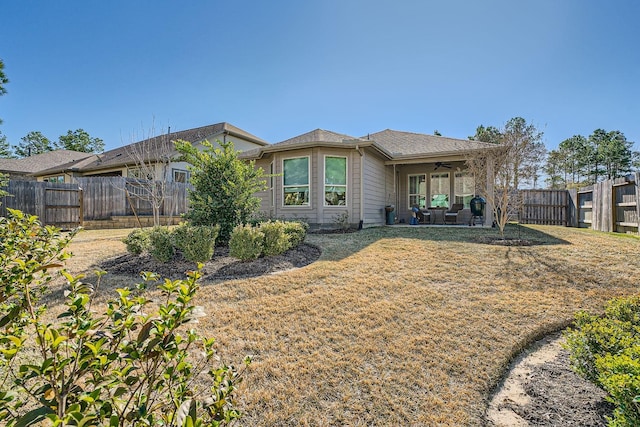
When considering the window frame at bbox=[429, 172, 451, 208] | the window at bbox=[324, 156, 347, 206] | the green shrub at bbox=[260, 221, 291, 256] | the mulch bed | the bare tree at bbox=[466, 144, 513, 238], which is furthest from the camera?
the window frame at bbox=[429, 172, 451, 208]

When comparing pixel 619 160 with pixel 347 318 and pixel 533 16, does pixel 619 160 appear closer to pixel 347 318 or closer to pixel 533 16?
pixel 533 16

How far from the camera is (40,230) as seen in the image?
1944mm

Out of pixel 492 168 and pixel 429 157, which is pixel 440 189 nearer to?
pixel 429 157

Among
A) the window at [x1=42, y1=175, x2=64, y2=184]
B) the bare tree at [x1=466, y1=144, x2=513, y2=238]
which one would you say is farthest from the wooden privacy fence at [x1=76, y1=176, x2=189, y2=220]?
the bare tree at [x1=466, y1=144, x2=513, y2=238]

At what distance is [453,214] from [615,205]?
4821mm

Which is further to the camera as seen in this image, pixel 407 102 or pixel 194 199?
pixel 407 102

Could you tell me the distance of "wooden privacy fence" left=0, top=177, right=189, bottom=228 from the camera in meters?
11.6

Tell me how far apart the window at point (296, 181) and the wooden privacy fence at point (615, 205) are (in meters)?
9.57

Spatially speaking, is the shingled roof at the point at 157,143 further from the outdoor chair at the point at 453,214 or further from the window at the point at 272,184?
the outdoor chair at the point at 453,214

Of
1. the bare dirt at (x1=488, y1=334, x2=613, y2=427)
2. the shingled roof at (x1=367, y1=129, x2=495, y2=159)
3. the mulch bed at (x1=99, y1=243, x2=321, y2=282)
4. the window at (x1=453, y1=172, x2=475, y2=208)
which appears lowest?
the bare dirt at (x1=488, y1=334, x2=613, y2=427)

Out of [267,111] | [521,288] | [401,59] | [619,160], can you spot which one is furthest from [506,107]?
[619,160]

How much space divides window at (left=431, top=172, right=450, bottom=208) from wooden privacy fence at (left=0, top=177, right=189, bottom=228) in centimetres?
1119

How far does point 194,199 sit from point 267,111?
8.44 meters

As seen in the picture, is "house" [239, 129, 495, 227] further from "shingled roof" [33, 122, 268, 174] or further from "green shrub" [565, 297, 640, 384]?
"shingled roof" [33, 122, 268, 174]
